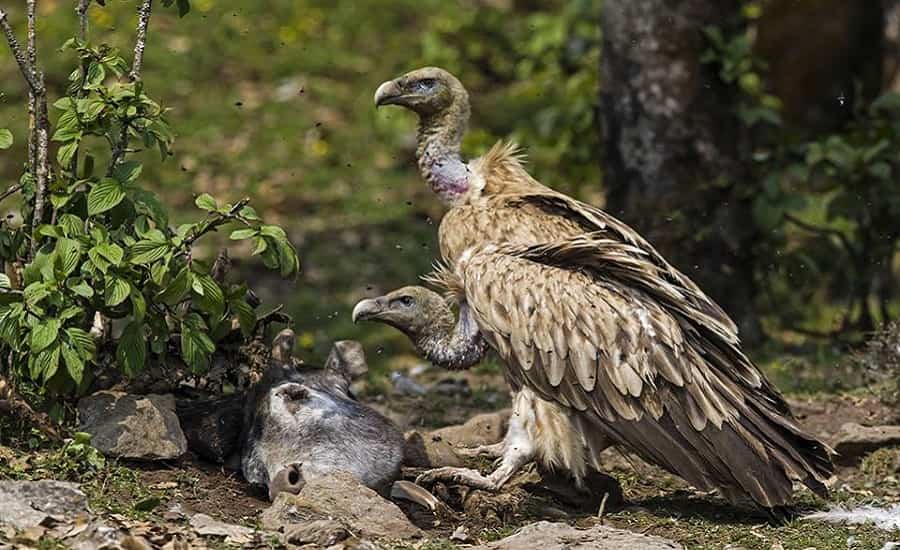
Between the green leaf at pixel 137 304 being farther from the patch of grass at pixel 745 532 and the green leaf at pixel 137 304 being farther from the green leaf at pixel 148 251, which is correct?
the patch of grass at pixel 745 532

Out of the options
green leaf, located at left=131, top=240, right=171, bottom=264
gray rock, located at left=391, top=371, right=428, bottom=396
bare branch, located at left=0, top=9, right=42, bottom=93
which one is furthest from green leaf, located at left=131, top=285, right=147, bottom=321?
gray rock, located at left=391, top=371, right=428, bottom=396

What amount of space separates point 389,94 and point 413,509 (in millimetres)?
2073

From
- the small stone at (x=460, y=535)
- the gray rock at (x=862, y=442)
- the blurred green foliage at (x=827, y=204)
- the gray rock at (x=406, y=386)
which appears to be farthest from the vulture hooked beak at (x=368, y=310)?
the blurred green foliage at (x=827, y=204)

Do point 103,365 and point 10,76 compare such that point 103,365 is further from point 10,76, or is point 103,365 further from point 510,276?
point 10,76

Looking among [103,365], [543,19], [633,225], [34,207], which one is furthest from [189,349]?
[543,19]

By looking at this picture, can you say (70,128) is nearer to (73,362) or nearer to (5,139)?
(5,139)

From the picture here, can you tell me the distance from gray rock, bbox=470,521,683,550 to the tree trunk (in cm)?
428

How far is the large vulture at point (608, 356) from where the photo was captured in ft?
19.9

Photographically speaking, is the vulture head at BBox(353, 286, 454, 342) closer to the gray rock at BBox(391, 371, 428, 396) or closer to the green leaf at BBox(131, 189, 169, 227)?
the green leaf at BBox(131, 189, 169, 227)

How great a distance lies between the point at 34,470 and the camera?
5789 mm

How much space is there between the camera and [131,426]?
6.12m

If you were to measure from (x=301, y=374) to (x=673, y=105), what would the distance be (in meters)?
4.02

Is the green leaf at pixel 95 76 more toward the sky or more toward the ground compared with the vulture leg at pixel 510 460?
more toward the sky

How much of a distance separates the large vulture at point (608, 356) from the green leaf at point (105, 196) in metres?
1.32
